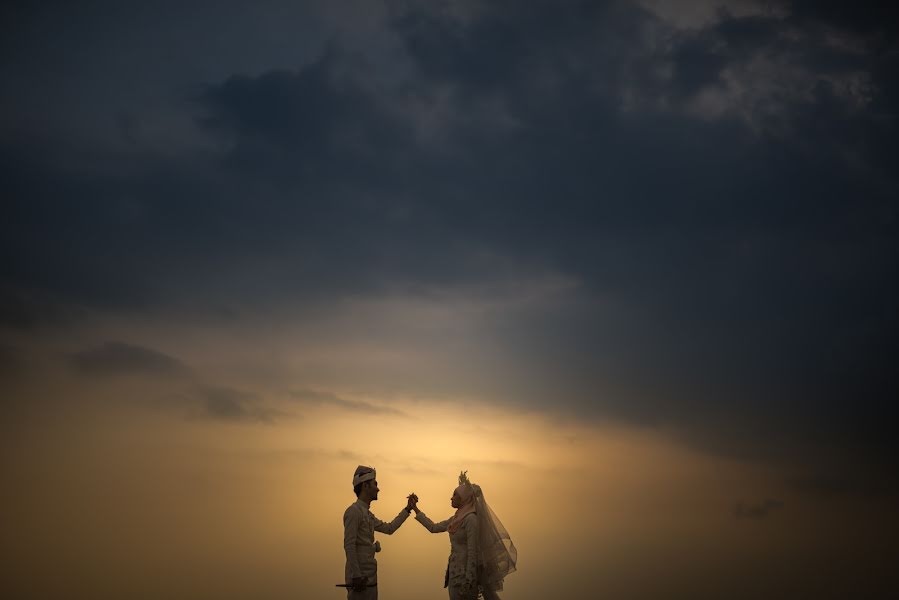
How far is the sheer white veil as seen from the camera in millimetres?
16734

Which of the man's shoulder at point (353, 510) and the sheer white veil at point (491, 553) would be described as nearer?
the man's shoulder at point (353, 510)

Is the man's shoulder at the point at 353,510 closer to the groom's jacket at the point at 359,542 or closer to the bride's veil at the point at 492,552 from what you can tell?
the groom's jacket at the point at 359,542

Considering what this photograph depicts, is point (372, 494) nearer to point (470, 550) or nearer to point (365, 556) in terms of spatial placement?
point (365, 556)

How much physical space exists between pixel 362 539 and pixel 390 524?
110 cm

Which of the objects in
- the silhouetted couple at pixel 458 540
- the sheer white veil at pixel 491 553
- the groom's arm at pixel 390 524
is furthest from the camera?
the sheer white veil at pixel 491 553

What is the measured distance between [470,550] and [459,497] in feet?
3.57

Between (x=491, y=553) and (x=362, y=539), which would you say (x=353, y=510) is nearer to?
(x=362, y=539)

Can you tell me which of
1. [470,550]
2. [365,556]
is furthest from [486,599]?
[365,556]

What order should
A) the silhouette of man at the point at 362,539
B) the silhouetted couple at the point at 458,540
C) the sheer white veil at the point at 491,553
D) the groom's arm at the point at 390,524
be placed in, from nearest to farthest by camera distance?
the silhouette of man at the point at 362,539 < the silhouetted couple at the point at 458,540 < the groom's arm at the point at 390,524 < the sheer white veil at the point at 491,553

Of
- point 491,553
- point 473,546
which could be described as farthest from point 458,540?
point 491,553

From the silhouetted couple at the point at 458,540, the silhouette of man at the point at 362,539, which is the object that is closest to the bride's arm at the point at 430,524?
the silhouetted couple at the point at 458,540

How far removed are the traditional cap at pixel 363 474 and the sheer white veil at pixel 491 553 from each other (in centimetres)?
240

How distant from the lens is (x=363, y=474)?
15492mm

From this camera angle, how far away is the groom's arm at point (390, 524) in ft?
51.2
